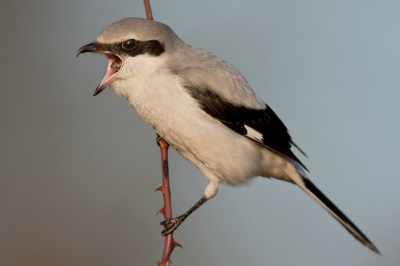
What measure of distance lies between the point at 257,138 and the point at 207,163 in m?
0.26

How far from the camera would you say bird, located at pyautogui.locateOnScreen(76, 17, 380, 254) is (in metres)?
1.88

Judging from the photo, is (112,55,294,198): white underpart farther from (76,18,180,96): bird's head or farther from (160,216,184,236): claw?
(160,216,184,236): claw

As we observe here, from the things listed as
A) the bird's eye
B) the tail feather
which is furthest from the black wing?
the bird's eye

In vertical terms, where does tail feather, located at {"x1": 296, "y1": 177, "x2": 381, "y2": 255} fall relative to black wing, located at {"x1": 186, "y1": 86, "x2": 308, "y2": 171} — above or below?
below

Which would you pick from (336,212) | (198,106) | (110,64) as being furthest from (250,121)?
(110,64)

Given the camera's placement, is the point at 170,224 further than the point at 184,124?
Yes

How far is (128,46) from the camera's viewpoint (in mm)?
1849

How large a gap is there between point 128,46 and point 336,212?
1151 mm

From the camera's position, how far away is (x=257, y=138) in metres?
2.17

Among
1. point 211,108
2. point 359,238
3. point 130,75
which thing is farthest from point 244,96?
point 359,238

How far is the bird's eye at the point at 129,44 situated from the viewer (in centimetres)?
184

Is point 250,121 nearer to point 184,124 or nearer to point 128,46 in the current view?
point 184,124

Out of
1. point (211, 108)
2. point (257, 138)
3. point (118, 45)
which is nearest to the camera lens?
point (118, 45)

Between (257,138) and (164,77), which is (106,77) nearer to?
(164,77)
